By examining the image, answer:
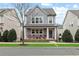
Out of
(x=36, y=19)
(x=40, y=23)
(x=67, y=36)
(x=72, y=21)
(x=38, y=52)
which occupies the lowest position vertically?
(x=38, y=52)

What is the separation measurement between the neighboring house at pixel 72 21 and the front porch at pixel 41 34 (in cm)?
184

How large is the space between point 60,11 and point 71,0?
13.7 metres

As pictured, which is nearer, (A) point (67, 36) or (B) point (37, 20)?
(A) point (67, 36)

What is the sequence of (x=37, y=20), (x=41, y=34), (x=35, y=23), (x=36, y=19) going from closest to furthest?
1. (x=41, y=34)
2. (x=36, y=19)
3. (x=37, y=20)
4. (x=35, y=23)

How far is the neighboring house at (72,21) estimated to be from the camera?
2036cm

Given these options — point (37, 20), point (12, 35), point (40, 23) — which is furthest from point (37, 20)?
point (12, 35)

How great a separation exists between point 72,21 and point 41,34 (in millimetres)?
3799

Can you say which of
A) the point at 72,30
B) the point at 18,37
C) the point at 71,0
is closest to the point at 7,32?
the point at 18,37

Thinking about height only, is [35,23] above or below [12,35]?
above

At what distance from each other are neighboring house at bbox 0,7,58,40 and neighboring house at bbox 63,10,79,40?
1.78 meters

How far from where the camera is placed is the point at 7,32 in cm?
2200

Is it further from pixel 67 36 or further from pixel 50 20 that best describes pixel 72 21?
pixel 50 20

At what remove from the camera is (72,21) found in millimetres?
21391

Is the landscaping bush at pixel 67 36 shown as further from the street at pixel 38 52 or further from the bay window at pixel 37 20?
the bay window at pixel 37 20
